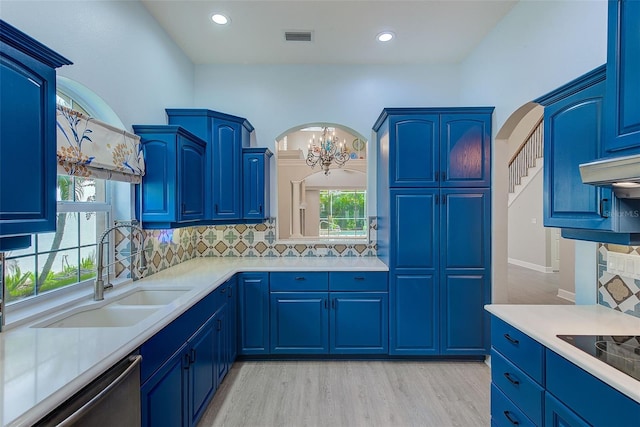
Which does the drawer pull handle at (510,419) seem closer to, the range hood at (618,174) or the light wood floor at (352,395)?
the light wood floor at (352,395)

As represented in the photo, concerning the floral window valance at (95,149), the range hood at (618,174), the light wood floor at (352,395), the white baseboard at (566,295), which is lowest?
the light wood floor at (352,395)

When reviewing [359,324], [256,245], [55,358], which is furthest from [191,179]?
[359,324]

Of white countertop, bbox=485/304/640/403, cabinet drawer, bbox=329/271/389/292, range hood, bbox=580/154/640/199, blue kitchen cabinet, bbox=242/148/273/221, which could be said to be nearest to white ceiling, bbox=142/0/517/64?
blue kitchen cabinet, bbox=242/148/273/221

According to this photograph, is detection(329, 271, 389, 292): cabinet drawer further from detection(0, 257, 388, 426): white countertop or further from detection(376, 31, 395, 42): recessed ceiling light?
detection(376, 31, 395, 42): recessed ceiling light

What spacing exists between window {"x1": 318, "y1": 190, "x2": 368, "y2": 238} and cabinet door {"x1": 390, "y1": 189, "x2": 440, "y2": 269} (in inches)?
235

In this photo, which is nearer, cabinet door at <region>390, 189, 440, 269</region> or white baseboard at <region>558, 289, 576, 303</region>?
cabinet door at <region>390, 189, 440, 269</region>

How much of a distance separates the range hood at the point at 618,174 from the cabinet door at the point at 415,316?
177cm

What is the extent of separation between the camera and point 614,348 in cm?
132

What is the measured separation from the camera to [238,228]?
12.4 feet

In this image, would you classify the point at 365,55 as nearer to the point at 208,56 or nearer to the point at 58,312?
the point at 208,56

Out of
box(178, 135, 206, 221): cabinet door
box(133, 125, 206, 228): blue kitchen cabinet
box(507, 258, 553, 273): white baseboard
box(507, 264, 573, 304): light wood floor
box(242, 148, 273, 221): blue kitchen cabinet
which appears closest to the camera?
box(133, 125, 206, 228): blue kitchen cabinet

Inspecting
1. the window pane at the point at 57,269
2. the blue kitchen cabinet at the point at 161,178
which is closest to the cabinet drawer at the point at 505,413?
the blue kitchen cabinet at the point at 161,178

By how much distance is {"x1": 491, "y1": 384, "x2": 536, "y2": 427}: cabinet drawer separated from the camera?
5.23ft

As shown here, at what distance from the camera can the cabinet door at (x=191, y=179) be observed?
259 centimetres
